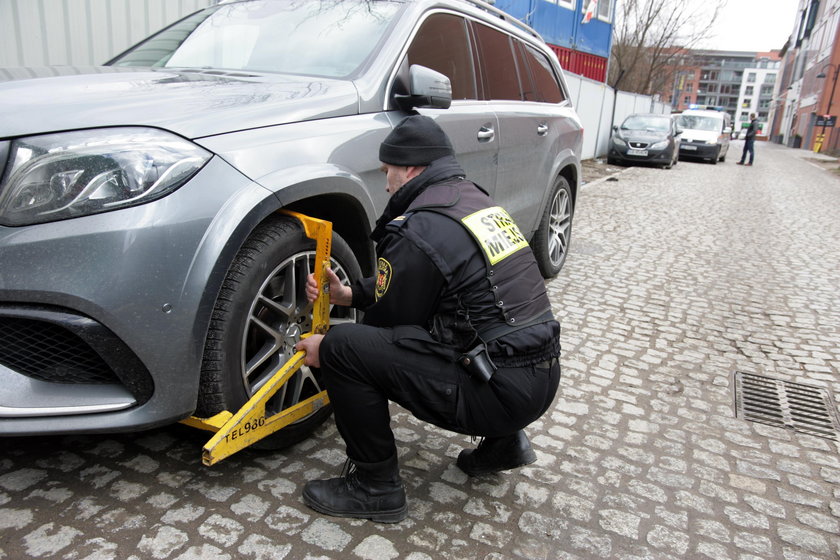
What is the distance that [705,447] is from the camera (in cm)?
291

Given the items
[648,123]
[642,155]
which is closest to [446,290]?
[642,155]

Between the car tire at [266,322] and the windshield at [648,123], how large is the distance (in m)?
16.9

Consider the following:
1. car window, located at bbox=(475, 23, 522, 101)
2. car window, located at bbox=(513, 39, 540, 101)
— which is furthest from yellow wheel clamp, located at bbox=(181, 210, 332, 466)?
car window, located at bbox=(513, 39, 540, 101)

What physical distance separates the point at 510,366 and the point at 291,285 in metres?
0.85

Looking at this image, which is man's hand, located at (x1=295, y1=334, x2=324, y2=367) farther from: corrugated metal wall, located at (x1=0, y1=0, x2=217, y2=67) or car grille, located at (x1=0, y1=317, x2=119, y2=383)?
corrugated metal wall, located at (x1=0, y1=0, x2=217, y2=67)

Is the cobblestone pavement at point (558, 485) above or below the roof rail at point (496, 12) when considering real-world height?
below

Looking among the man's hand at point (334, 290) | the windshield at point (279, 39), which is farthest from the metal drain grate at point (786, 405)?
the windshield at point (279, 39)

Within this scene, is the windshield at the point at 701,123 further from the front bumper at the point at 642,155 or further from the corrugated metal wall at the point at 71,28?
the corrugated metal wall at the point at 71,28

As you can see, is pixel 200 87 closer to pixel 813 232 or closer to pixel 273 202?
pixel 273 202

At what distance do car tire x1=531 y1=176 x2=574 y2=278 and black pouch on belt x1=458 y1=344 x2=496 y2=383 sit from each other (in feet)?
9.96

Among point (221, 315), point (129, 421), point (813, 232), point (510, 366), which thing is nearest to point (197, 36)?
point (221, 315)

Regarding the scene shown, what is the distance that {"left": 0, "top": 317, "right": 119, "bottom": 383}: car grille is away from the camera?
1847 millimetres

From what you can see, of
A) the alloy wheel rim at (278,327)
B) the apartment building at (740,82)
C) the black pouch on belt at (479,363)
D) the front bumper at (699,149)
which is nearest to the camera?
the black pouch on belt at (479,363)

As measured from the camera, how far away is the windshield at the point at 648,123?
57.6ft
